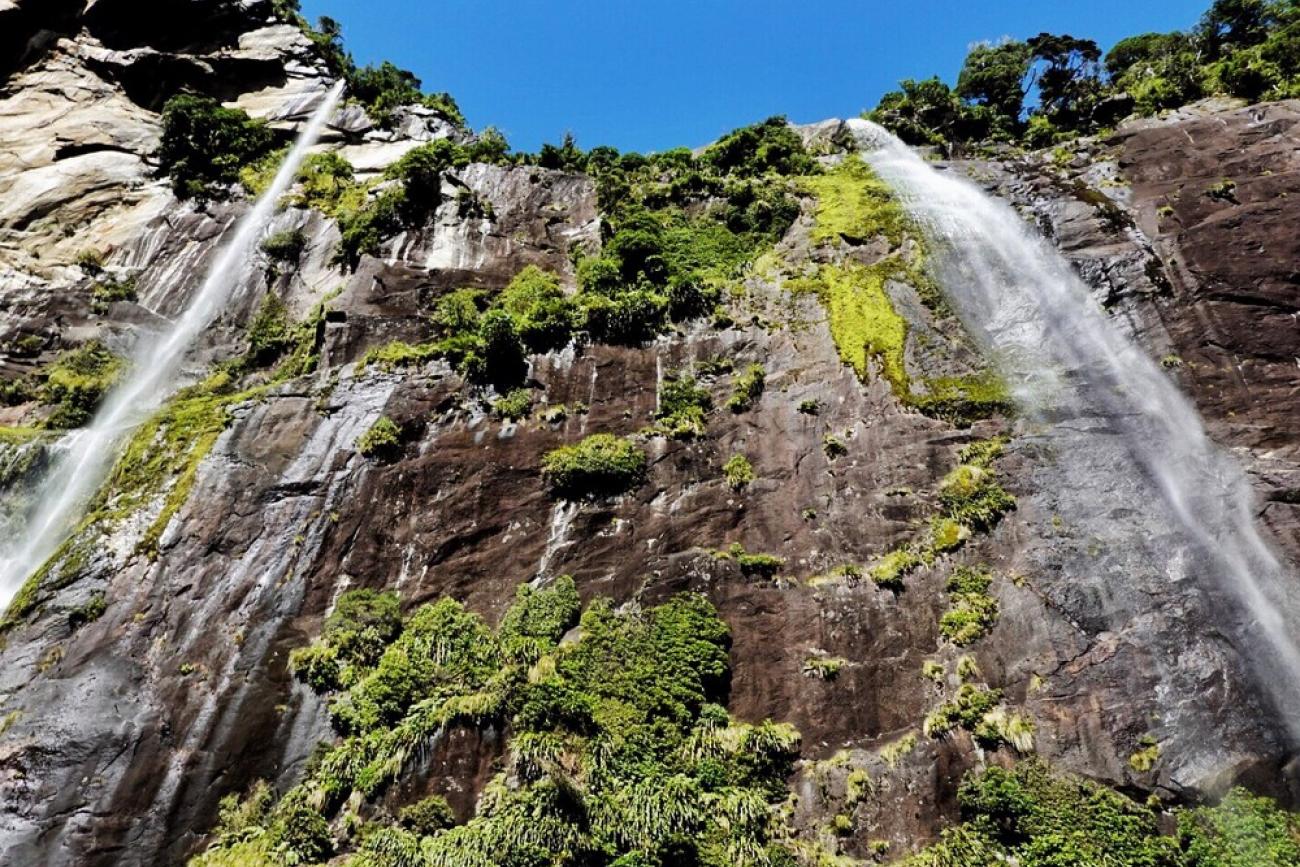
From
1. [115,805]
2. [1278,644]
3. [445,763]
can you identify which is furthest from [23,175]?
[1278,644]

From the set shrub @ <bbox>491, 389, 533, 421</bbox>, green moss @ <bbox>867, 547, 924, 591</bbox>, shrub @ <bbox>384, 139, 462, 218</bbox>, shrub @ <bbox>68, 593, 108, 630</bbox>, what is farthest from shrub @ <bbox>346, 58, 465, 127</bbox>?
green moss @ <bbox>867, 547, 924, 591</bbox>

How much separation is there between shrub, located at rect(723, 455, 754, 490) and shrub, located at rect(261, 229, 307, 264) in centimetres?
1996

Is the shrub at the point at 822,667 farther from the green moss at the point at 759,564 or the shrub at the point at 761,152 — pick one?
the shrub at the point at 761,152

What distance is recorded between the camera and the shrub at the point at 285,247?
93.9 ft

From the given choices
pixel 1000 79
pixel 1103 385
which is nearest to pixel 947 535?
pixel 1103 385

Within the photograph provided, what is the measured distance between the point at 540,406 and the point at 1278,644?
16352mm

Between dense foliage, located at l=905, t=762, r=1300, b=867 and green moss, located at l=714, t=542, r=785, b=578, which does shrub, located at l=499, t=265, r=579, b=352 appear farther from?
dense foliage, located at l=905, t=762, r=1300, b=867

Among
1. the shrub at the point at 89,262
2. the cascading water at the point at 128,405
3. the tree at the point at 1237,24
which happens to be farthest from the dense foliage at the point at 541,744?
the tree at the point at 1237,24

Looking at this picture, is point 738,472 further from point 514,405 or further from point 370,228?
point 370,228

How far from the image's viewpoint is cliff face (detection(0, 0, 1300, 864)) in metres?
13.2

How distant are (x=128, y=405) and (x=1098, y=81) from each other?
39692 millimetres

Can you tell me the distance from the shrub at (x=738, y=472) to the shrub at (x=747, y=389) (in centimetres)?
177

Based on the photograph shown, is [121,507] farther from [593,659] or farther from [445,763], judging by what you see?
[593,659]

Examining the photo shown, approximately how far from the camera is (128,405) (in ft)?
77.3
